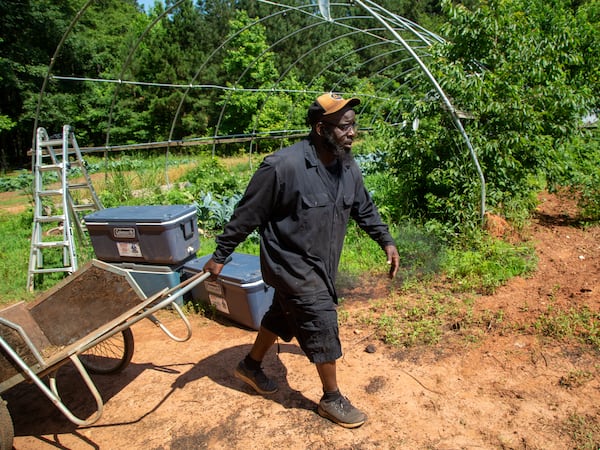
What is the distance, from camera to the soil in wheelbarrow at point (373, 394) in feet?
8.93

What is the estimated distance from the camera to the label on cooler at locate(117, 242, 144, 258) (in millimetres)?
4562

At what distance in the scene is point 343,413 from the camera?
9.16ft

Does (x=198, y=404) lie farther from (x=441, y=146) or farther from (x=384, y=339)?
(x=441, y=146)

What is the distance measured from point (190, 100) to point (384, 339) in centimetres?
2449

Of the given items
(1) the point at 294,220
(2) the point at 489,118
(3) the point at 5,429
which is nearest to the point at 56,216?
(3) the point at 5,429

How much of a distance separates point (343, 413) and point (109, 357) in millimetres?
2195

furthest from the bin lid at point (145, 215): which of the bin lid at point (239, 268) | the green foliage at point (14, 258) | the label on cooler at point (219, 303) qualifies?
Result: the green foliage at point (14, 258)

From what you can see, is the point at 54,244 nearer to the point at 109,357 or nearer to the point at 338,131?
the point at 109,357

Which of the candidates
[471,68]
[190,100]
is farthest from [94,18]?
[471,68]

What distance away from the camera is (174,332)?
441 cm

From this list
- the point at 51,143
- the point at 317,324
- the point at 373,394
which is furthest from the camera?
the point at 51,143

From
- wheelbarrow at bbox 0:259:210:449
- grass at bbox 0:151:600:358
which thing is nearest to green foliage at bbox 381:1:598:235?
grass at bbox 0:151:600:358

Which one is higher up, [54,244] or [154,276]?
[54,244]

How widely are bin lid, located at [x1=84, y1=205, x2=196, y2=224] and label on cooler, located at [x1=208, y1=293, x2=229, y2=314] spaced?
837mm
